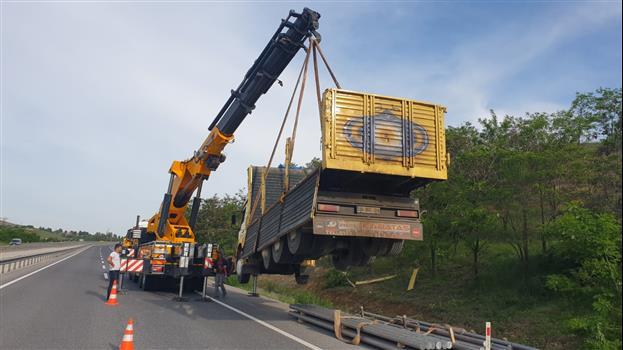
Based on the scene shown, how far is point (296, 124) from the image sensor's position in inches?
367

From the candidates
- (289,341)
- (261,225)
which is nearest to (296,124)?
(261,225)

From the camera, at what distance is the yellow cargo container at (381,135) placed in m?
7.76

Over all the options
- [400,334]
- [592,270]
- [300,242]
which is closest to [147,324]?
[300,242]

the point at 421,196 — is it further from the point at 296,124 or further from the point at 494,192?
the point at 296,124

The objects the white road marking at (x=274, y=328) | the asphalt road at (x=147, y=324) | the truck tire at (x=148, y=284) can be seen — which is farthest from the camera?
the truck tire at (x=148, y=284)

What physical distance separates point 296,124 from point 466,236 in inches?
448

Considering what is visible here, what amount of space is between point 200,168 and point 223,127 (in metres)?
2.24

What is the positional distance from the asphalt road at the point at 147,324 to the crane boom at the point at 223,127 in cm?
364

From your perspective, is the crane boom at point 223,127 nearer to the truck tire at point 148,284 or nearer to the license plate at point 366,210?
the truck tire at point 148,284

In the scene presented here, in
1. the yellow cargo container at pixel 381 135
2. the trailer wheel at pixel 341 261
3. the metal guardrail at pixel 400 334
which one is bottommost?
the metal guardrail at pixel 400 334

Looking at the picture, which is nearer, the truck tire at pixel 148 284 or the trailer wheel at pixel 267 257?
the trailer wheel at pixel 267 257

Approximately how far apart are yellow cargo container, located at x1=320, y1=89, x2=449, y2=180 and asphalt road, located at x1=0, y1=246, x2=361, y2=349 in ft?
10.8

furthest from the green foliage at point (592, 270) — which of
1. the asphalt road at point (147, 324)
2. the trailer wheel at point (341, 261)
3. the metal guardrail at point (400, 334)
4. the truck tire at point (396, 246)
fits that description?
the asphalt road at point (147, 324)

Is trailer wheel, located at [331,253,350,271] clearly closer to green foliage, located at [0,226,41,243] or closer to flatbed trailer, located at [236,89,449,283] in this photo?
flatbed trailer, located at [236,89,449,283]
